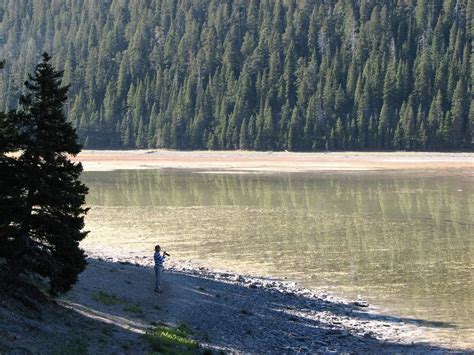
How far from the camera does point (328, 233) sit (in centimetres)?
4450

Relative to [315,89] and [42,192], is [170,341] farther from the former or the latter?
[315,89]

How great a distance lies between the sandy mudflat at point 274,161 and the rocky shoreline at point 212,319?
79405 millimetres

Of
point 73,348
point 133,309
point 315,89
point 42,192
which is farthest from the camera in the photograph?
point 315,89

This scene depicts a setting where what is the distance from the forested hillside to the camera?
15075 cm

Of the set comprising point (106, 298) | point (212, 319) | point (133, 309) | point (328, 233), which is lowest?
point (212, 319)

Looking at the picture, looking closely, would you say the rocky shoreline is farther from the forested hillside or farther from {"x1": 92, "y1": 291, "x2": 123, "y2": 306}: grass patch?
the forested hillside

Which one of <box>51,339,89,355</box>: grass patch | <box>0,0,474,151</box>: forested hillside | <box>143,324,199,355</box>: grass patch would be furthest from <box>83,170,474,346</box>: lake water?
<box>0,0,474,151</box>: forested hillside

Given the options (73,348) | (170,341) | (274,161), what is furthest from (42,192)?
(274,161)

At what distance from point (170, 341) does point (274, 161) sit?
115451 millimetres

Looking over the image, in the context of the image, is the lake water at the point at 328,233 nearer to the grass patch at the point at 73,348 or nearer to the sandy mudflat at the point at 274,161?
the grass patch at the point at 73,348

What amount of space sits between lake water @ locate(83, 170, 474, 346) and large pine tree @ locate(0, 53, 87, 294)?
1276cm

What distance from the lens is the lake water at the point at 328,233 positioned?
29406 millimetres

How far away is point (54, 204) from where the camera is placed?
18109mm

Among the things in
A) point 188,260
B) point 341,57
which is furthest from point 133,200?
point 341,57
